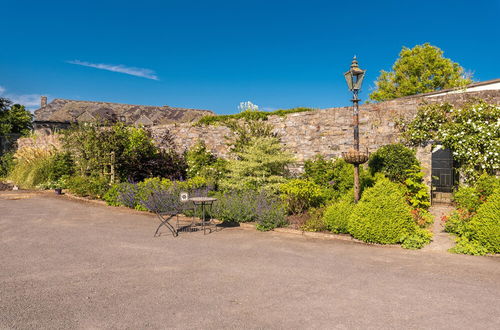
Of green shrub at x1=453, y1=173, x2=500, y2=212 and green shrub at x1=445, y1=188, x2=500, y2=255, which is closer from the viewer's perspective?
green shrub at x1=445, y1=188, x2=500, y2=255

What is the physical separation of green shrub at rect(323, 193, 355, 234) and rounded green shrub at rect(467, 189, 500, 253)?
227cm

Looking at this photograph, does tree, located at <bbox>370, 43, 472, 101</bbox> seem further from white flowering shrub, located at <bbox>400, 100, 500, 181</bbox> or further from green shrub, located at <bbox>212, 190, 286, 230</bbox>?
green shrub, located at <bbox>212, 190, 286, 230</bbox>

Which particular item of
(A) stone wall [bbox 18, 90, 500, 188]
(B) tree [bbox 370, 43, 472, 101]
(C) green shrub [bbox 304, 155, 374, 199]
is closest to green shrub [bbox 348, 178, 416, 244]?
(C) green shrub [bbox 304, 155, 374, 199]

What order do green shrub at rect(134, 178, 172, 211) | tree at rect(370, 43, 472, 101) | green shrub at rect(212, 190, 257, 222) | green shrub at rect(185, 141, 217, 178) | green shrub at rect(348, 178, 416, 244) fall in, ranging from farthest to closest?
1. tree at rect(370, 43, 472, 101)
2. green shrub at rect(185, 141, 217, 178)
3. green shrub at rect(134, 178, 172, 211)
4. green shrub at rect(212, 190, 257, 222)
5. green shrub at rect(348, 178, 416, 244)

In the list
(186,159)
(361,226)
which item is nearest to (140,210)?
(186,159)

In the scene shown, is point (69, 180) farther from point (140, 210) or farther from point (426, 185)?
point (426, 185)

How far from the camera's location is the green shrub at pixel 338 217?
7223mm

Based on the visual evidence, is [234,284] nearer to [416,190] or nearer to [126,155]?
[416,190]

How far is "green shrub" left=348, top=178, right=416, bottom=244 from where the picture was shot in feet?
21.6

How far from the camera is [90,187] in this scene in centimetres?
1308

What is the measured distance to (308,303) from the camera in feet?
12.9

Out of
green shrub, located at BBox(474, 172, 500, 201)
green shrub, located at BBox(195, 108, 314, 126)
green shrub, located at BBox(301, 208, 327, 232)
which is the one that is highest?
green shrub, located at BBox(195, 108, 314, 126)

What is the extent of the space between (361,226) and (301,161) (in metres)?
5.51

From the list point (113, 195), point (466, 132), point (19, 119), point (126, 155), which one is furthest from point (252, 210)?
point (19, 119)
